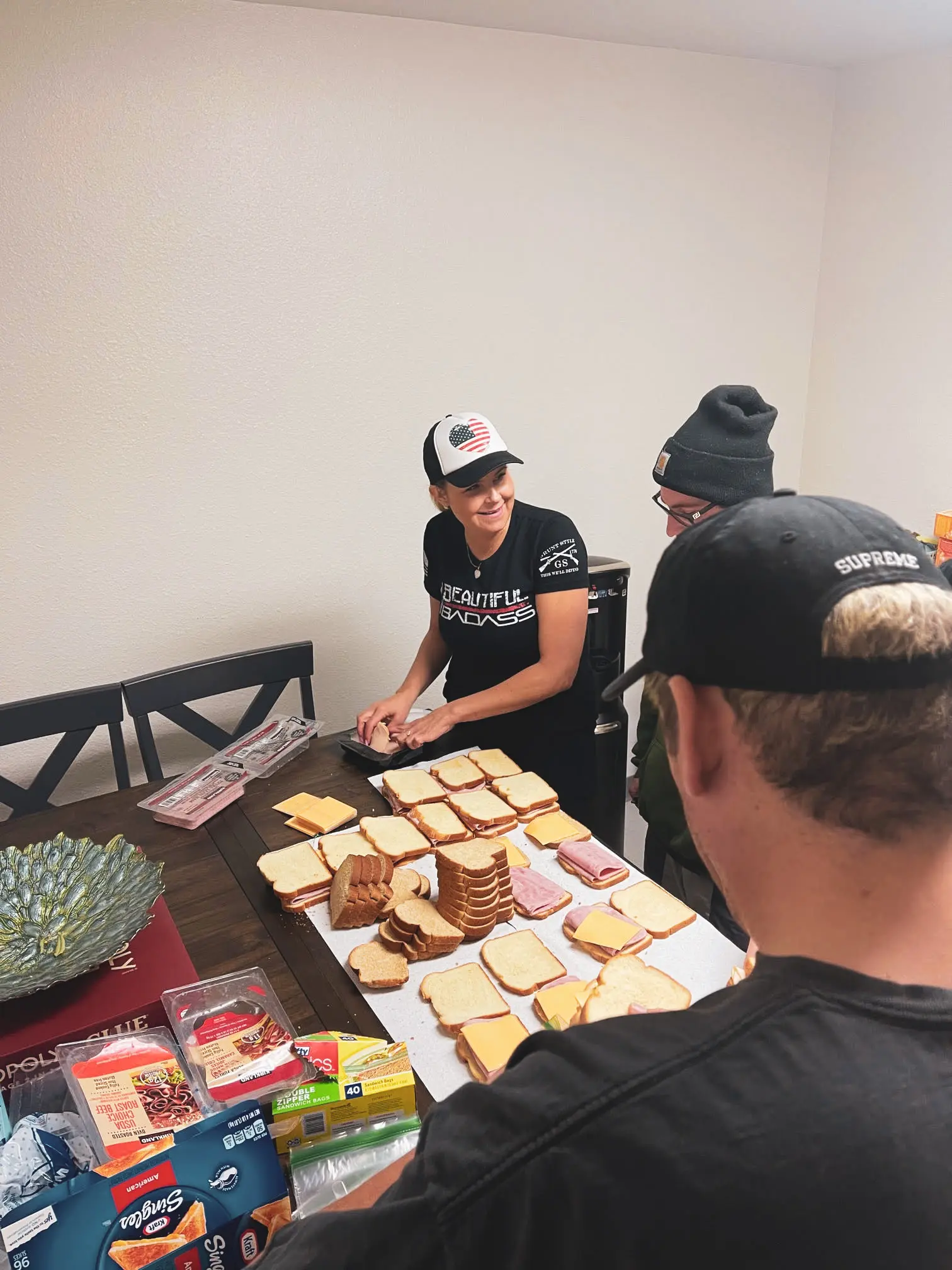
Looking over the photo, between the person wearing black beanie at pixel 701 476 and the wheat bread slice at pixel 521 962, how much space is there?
61 centimetres

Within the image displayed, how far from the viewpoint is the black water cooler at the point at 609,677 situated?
8.39ft

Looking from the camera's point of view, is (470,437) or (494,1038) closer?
(494,1038)

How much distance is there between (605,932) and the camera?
151 cm

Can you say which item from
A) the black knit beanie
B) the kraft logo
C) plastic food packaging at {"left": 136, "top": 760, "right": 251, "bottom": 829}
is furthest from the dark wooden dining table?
the black knit beanie

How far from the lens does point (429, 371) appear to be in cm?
300

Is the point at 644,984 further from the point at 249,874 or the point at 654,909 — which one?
the point at 249,874

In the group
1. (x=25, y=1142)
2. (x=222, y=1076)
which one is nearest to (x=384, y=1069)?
(x=222, y=1076)

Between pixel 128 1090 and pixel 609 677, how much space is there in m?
1.78

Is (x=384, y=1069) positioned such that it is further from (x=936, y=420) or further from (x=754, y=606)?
(x=936, y=420)

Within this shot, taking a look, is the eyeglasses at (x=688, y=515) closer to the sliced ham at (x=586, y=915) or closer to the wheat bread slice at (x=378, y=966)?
the sliced ham at (x=586, y=915)

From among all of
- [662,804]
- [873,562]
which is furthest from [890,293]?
[873,562]

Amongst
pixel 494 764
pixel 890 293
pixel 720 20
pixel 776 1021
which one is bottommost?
pixel 494 764

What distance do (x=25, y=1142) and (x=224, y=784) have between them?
105cm

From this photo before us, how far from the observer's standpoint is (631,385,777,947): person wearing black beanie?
6.75 feet
